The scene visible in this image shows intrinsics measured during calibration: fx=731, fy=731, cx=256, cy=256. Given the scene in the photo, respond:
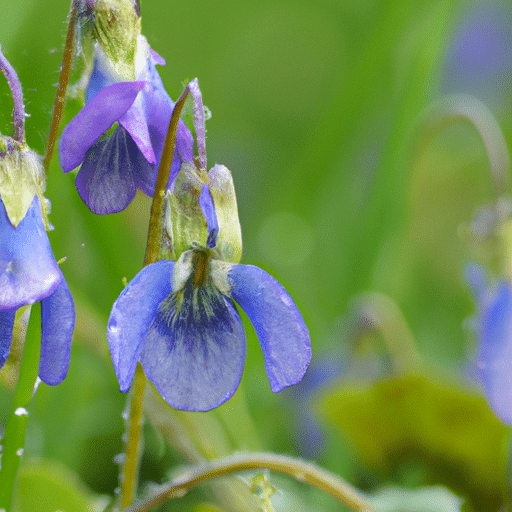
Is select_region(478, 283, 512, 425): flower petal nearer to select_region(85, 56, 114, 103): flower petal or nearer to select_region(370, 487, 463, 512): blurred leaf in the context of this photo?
select_region(370, 487, 463, 512): blurred leaf

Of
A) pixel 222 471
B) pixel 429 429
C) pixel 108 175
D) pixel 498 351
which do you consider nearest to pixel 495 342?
pixel 498 351

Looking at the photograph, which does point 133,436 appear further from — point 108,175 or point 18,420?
point 108,175

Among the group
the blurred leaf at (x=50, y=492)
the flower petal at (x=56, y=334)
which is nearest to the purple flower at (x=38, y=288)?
the flower petal at (x=56, y=334)

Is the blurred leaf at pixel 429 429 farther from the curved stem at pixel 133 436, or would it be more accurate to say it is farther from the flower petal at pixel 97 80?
the flower petal at pixel 97 80

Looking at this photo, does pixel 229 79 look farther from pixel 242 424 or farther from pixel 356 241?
pixel 242 424

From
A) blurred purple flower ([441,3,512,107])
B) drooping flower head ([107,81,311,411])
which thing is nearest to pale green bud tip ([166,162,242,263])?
drooping flower head ([107,81,311,411])

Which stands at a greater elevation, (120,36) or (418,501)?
(120,36)
